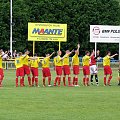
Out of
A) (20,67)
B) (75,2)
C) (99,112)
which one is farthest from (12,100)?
(75,2)

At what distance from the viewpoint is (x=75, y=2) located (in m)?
85.2

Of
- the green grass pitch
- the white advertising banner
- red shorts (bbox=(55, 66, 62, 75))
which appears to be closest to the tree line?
the white advertising banner

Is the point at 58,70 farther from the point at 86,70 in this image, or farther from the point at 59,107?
the point at 59,107

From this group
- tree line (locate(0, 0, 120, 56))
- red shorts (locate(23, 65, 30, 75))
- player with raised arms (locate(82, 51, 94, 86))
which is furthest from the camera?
tree line (locate(0, 0, 120, 56))

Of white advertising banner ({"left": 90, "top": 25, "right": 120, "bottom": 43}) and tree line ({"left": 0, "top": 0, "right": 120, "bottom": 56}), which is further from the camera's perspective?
tree line ({"left": 0, "top": 0, "right": 120, "bottom": 56})

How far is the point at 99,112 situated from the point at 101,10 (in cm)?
7058

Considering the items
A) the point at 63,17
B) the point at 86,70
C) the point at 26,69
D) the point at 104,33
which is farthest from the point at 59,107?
Result: the point at 63,17

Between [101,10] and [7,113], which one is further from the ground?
[101,10]

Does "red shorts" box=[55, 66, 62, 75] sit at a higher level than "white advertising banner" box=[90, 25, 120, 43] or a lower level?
lower

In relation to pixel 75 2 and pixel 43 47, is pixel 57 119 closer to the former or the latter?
pixel 43 47

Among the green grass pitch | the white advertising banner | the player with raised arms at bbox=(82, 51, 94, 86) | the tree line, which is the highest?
the tree line

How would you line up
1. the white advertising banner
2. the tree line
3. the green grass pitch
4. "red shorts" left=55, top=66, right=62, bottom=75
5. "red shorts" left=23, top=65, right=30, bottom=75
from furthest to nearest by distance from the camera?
the tree line < the white advertising banner < "red shorts" left=55, top=66, right=62, bottom=75 < "red shorts" left=23, top=65, right=30, bottom=75 < the green grass pitch

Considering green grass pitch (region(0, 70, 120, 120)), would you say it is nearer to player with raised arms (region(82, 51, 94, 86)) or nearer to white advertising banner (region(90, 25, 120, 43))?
player with raised arms (region(82, 51, 94, 86))

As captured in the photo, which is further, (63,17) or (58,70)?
(63,17)
